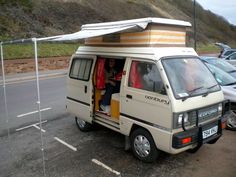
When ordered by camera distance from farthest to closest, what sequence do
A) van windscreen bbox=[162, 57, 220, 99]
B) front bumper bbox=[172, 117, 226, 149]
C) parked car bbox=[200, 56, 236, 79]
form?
parked car bbox=[200, 56, 236, 79]
van windscreen bbox=[162, 57, 220, 99]
front bumper bbox=[172, 117, 226, 149]

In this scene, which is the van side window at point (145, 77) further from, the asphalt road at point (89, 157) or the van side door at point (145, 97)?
the asphalt road at point (89, 157)

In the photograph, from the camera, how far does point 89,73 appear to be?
620 cm

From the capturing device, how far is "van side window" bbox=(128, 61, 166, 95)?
185 inches

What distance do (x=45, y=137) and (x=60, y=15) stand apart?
79.0 ft

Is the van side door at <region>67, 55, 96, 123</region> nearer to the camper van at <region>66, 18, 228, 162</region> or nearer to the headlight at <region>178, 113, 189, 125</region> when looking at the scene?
the camper van at <region>66, 18, 228, 162</region>

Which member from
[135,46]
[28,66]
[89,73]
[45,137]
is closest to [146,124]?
[135,46]

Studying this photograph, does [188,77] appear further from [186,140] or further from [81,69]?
[81,69]

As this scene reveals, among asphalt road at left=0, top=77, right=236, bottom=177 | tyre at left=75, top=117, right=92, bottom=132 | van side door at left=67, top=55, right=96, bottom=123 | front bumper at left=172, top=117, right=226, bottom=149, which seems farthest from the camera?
tyre at left=75, top=117, right=92, bottom=132

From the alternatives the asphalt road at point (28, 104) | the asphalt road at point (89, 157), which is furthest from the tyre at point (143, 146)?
the asphalt road at point (28, 104)

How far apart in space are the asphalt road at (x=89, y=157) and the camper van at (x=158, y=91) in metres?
0.32

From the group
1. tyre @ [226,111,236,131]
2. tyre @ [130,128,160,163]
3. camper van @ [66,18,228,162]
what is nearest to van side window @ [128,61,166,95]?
camper van @ [66,18,228,162]

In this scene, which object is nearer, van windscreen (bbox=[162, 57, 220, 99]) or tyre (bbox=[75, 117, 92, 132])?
van windscreen (bbox=[162, 57, 220, 99])

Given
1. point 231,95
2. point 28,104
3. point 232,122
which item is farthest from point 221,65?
point 28,104

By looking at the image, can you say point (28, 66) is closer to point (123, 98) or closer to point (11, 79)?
point (11, 79)
